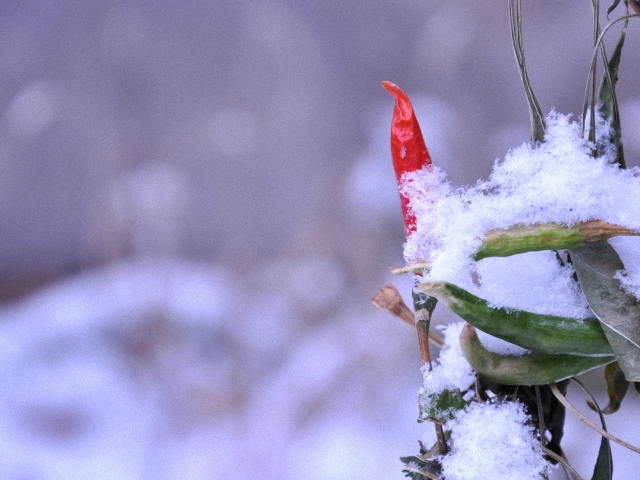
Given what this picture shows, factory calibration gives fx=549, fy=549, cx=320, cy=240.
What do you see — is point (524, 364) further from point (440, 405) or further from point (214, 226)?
point (214, 226)

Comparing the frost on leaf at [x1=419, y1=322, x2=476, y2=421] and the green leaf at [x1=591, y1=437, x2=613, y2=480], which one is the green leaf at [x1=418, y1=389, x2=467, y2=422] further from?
the green leaf at [x1=591, y1=437, x2=613, y2=480]

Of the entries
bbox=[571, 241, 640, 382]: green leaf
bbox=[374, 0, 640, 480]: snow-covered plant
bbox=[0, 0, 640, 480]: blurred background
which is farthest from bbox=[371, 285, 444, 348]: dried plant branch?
bbox=[0, 0, 640, 480]: blurred background

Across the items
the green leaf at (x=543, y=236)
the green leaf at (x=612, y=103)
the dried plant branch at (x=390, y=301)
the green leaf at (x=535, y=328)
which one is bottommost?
the green leaf at (x=535, y=328)

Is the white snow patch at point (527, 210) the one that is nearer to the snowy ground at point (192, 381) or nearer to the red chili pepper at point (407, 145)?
the red chili pepper at point (407, 145)

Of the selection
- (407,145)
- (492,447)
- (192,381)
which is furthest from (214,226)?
(492,447)

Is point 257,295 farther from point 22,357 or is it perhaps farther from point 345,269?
point 22,357

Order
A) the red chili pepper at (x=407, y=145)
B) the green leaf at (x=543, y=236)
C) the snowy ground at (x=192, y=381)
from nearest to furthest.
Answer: the green leaf at (x=543, y=236)
the red chili pepper at (x=407, y=145)
the snowy ground at (x=192, y=381)

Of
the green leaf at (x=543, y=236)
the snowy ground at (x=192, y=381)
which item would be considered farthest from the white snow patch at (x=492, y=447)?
the snowy ground at (x=192, y=381)
